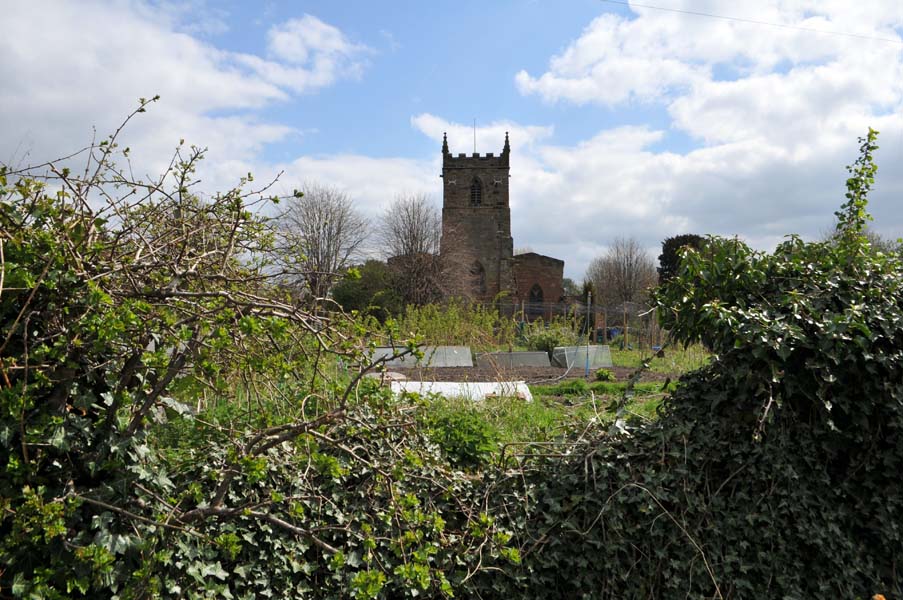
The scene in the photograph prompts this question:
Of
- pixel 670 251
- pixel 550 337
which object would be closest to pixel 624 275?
pixel 670 251

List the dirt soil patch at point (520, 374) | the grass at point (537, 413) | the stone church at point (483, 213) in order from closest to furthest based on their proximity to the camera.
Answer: the grass at point (537, 413) < the dirt soil patch at point (520, 374) < the stone church at point (483, 213)

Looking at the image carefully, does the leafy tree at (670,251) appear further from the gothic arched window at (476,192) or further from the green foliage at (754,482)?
the green foliage at (754,482)

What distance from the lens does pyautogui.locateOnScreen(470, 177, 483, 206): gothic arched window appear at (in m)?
40.3

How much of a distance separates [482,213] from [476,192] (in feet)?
4.82

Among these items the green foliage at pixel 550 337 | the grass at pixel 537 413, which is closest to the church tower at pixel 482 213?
the green foliage at pixel 550 337

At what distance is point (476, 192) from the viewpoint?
4044 centimetres

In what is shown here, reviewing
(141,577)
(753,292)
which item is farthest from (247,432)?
(753,292)

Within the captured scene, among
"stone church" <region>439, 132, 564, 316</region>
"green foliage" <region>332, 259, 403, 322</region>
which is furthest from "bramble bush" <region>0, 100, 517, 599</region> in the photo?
"stone church" <region>439, 132, 564, 316</region>

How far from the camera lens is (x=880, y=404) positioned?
3072mm

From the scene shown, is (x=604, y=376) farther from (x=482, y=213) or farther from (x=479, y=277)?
(x=482, y=213)

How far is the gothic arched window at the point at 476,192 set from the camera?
132 feet

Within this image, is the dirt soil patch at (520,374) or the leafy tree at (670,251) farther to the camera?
the leafy tree at (670,251)

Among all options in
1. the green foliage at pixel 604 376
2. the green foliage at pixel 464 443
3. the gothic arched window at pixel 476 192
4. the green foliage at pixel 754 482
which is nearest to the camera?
the green foliage at pixel 754 482

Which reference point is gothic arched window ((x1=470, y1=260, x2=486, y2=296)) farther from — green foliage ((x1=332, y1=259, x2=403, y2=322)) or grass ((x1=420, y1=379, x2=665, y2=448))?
grass ((x1=420, y1=379, x2=665, y2=448))
